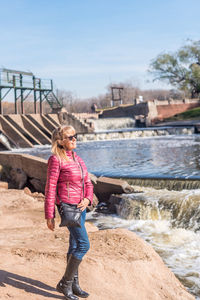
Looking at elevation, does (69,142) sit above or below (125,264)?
above

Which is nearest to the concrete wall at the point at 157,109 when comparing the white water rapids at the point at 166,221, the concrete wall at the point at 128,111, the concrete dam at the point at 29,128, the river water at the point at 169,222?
the concrete wall at the point at 128,111

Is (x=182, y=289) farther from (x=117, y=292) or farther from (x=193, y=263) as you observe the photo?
(x=193, y=263)

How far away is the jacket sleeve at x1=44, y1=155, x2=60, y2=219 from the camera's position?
330 centimetres

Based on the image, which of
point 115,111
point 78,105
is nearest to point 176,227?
point 115,111

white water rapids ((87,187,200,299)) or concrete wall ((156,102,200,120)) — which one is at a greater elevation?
concrete wall ((156,102,200,120))

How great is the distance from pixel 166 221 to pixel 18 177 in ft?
20.7

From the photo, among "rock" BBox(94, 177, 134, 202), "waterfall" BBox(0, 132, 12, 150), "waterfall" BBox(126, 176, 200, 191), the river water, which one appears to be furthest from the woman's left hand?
"waterfall" BBox(0, 132, 12, 150)

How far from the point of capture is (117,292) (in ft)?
12.5

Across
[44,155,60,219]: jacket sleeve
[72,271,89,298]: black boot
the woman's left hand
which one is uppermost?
[44,155,60,219]: jacket sleeve

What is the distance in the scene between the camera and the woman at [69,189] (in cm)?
334

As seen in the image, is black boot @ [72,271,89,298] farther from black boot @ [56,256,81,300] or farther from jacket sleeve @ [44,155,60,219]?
jacket sleeve @ [44,155,60,219]

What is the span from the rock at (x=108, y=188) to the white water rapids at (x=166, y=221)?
1.14 feet

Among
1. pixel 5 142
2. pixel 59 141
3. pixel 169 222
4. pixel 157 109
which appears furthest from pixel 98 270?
pixel 157 109

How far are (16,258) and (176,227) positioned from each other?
4.67m
